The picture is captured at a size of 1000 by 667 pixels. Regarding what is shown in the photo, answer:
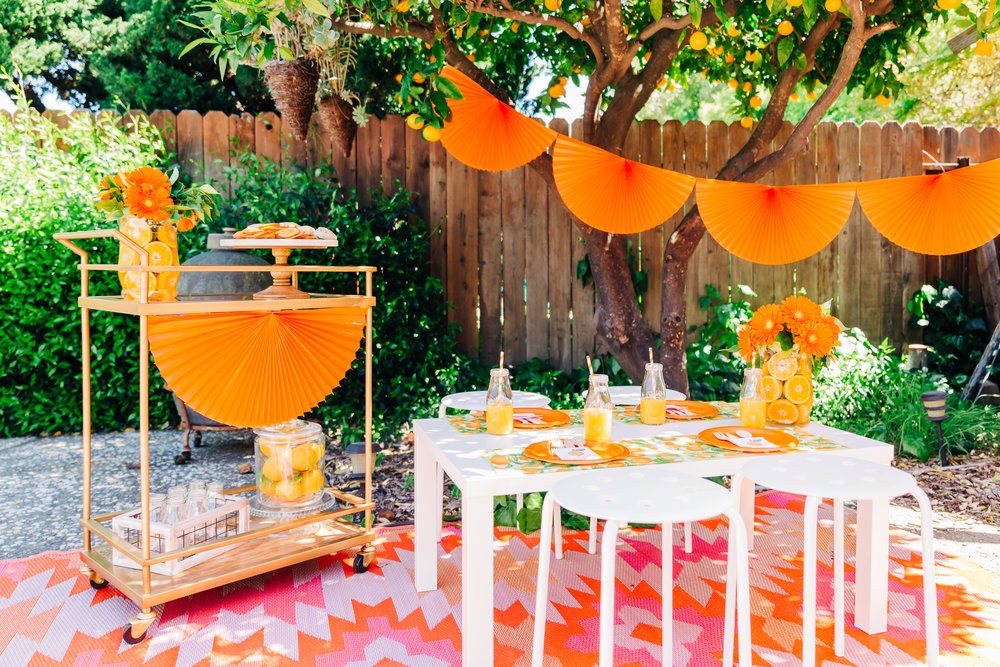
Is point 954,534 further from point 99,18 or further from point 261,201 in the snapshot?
point 99,18

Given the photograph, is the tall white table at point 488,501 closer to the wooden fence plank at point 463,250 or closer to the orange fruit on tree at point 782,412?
the orange fruit on tree at point 782,412

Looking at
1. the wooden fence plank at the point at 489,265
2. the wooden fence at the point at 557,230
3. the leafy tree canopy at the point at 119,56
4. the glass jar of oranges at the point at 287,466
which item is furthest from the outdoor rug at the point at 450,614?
the leafy tree canopy at the point at 119,56

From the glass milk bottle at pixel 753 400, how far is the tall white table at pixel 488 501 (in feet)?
0.32

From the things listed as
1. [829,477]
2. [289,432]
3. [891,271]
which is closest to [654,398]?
[829,477]

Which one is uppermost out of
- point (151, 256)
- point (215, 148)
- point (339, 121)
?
point (339, 121)

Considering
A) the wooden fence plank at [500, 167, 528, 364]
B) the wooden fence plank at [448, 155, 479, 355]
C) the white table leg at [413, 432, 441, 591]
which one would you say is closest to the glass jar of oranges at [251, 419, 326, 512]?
the white table leg at [413, 432, 441, 591]

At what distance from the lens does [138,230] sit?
219 centimetres

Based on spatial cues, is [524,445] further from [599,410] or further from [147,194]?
[147,194]

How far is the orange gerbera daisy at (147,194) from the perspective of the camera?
2.16 metres

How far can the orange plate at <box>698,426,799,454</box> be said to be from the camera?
1959mm

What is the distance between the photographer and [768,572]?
2467mm

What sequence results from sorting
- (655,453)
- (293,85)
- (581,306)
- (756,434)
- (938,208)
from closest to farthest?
(655,453), (756,434), (938,208), (293,85), (581,306)

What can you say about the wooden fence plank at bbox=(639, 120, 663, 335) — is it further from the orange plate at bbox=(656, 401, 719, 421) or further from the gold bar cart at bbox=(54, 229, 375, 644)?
the gold bar cart at bbox=(54, 229, 375, 644)

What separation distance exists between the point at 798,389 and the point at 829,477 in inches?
21.8
